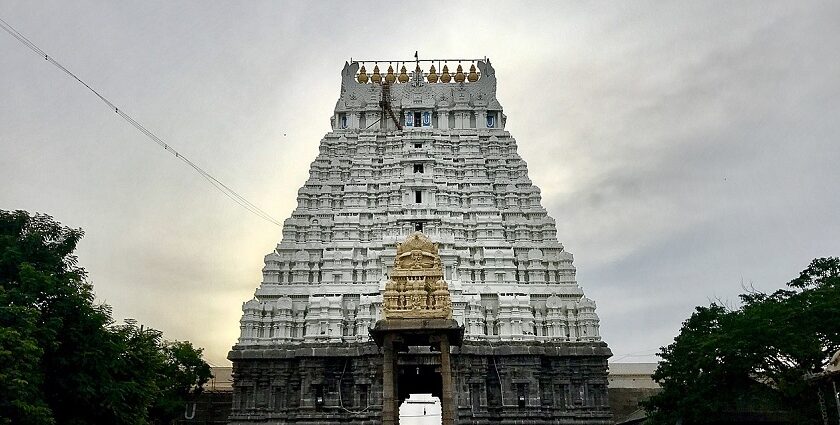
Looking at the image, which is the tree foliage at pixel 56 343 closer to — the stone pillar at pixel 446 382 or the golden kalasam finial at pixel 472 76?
the stone pillar at pixel 446 382

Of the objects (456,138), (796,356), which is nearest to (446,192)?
(456,138)

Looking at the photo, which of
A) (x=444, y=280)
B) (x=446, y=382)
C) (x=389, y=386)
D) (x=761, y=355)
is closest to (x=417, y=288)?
(x=446, y=382)

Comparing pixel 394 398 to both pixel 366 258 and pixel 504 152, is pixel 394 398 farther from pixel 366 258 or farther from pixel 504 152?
pixel 504 152

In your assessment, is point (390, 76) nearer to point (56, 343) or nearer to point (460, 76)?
point (460, 76)

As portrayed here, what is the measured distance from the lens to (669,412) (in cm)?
3131

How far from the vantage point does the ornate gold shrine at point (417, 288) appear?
19672mm

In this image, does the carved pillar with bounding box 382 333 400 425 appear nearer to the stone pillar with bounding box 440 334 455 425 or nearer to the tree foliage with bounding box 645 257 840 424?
the stone pillar with bounding box 440 334 455 425

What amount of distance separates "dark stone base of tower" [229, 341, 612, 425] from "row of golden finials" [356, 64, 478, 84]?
24.1 metres

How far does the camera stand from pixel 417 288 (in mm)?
20312

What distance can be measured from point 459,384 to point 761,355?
13.6 metres

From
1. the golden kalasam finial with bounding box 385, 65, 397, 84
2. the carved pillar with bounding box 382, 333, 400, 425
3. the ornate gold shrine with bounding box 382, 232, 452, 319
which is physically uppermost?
the golden kalasam finial with bounding box 385, 65, 397, 84

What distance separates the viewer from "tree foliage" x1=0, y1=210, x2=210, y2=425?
19.9 m

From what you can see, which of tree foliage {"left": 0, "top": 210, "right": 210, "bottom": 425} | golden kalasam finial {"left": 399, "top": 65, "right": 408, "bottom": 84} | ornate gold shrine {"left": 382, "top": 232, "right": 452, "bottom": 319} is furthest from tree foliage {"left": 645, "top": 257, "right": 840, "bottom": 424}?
golden kalasam finial {"left": 399, "top": 65, "right": 408, "bottom": 84}

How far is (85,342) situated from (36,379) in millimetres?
2879
